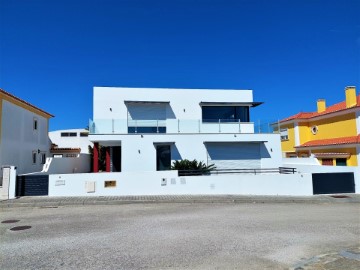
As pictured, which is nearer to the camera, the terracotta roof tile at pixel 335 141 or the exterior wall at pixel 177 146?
the exterior wall at pixel 177 146

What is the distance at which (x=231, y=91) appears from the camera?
83.4 feet

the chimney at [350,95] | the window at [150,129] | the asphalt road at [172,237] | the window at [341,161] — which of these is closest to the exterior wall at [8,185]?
the asphalt road at [172,237]

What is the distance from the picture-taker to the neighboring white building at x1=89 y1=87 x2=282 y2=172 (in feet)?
66.6

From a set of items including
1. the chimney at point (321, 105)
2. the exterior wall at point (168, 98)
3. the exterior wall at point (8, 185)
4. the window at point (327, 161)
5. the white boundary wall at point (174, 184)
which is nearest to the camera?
the exterior wall at point (8, 185)

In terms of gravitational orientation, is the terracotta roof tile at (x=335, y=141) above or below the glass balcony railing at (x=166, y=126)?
below

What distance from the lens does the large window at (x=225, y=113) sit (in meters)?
24.3

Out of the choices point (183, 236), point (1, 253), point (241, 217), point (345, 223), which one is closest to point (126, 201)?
point (241, 217)

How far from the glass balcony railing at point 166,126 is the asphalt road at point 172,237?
26.7ft

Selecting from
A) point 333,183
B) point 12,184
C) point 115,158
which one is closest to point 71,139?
point 115,158

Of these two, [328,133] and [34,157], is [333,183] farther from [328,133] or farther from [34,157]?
[34,157]

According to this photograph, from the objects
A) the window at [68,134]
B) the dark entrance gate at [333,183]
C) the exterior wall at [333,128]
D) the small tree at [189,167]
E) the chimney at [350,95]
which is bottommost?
the dark entrance gate at [333,183]

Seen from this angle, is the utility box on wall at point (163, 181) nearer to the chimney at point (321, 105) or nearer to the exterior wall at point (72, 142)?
the exterior wall at point (72, 142)

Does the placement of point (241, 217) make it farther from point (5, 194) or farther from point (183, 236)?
point (5, 194)

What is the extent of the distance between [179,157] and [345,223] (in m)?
12.3
